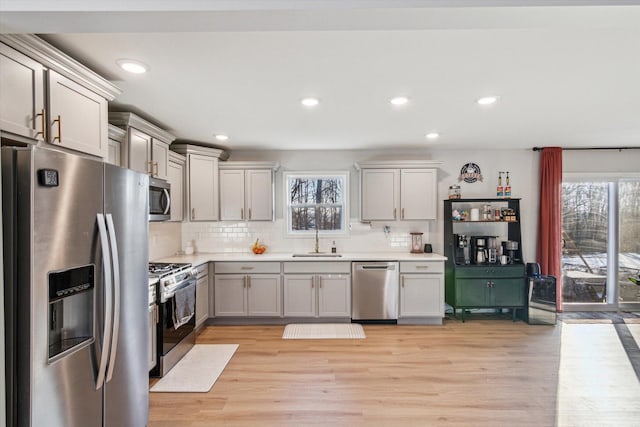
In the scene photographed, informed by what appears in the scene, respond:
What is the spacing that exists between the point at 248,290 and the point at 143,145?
81.8 inches

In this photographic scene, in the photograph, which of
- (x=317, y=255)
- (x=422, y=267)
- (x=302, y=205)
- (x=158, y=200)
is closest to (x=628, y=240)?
(x=422, y=267)

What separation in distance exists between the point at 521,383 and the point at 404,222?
98.0 inches

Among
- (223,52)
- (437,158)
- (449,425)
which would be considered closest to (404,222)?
(437,158)

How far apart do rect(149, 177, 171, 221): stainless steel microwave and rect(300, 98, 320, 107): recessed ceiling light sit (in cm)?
162

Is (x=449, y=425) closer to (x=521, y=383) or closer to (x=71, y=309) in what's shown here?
(x=521, y=383)

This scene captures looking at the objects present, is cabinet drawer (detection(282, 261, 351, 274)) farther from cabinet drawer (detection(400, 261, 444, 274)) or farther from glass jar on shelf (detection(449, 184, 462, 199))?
glass jar on shelf (detection(449, 184, 462, 199))

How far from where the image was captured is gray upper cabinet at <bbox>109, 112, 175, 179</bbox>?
9.73 ft

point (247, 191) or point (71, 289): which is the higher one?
point (247, 191)

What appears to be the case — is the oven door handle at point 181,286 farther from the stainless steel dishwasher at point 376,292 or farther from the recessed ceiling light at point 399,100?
the recessed ceiling light at point 399,100

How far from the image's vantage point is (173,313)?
3027 millimetres

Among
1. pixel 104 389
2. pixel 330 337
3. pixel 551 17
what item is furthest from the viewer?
pixel 330 337

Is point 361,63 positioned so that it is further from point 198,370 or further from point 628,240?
point 628,240

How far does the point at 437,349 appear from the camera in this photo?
348 centimetres

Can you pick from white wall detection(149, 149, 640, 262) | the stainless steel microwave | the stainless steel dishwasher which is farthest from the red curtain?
the stainless steel microwave
